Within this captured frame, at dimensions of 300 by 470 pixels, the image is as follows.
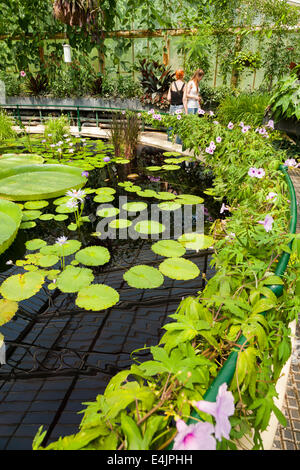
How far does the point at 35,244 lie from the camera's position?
9.11 ft

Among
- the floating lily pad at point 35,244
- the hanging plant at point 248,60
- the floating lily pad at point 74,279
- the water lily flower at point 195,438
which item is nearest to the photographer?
the water lily flower at point 195,438

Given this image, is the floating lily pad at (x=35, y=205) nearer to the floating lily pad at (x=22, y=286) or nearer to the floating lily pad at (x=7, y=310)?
the floating lily pad at (x=22, y=286)

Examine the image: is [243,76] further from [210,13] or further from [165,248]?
[165,248]

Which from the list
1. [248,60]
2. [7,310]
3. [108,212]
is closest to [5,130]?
[108,212]

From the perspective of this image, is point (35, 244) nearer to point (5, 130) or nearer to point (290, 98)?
point (290, 98)

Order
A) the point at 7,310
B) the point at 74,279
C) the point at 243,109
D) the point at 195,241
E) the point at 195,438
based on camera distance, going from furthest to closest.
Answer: the point at 243,109 → the point at 195,241 → the point at 74,279 → the point at 7,310 → the point at 195,438

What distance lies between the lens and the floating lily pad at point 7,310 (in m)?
1.93

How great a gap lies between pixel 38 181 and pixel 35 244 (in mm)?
1416

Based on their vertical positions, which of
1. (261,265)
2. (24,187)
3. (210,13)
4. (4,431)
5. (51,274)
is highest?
(210,13)

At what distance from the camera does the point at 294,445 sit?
1.12m

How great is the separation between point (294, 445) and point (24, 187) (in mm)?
3635

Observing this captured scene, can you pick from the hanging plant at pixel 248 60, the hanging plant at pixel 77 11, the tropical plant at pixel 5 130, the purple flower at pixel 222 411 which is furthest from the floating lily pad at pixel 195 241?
the hanging plant at pixel 77 11

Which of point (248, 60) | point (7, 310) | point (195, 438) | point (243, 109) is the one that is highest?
point (248, 60)
